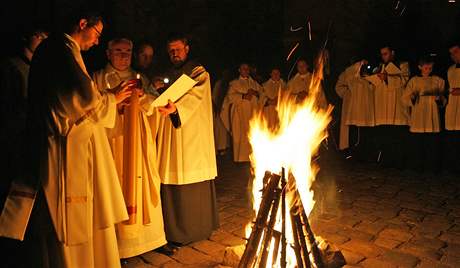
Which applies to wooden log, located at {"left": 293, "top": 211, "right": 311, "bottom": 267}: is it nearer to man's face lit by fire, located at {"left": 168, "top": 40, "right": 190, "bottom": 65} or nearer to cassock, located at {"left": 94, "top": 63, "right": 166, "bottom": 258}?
cassock, located at {"left": 94, "top": 63, "right": 166, "bottom": 258}

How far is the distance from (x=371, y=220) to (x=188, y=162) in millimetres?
2772

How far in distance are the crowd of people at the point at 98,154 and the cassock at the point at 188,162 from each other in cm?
1

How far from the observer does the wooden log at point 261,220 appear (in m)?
3.63

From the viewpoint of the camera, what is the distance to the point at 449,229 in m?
5.59

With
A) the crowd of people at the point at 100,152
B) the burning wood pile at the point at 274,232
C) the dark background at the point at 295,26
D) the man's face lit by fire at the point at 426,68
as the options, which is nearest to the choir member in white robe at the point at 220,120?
the dark background at the point at 295,26

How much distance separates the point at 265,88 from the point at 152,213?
7211 mm

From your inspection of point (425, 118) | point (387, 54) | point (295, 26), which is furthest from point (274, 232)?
point (295, 26)

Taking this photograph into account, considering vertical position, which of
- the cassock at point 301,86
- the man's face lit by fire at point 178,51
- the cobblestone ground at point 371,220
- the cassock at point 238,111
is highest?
the man's face lit by fire at point 178,51

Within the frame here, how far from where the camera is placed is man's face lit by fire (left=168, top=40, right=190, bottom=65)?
16.8 feet

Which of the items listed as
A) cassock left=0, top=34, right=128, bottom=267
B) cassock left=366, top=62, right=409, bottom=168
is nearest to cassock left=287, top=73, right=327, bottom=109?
cassock left=366, top=62, right=409, bottom=168

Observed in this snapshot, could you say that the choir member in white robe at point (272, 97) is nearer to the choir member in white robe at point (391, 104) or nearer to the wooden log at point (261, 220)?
the choir member in white robe at point (391, 104)

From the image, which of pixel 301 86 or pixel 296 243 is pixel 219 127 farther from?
pixel 296 243

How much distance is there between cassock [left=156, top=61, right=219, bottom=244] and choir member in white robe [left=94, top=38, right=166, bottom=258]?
25 centimetres

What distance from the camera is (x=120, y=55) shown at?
466 centimetres
